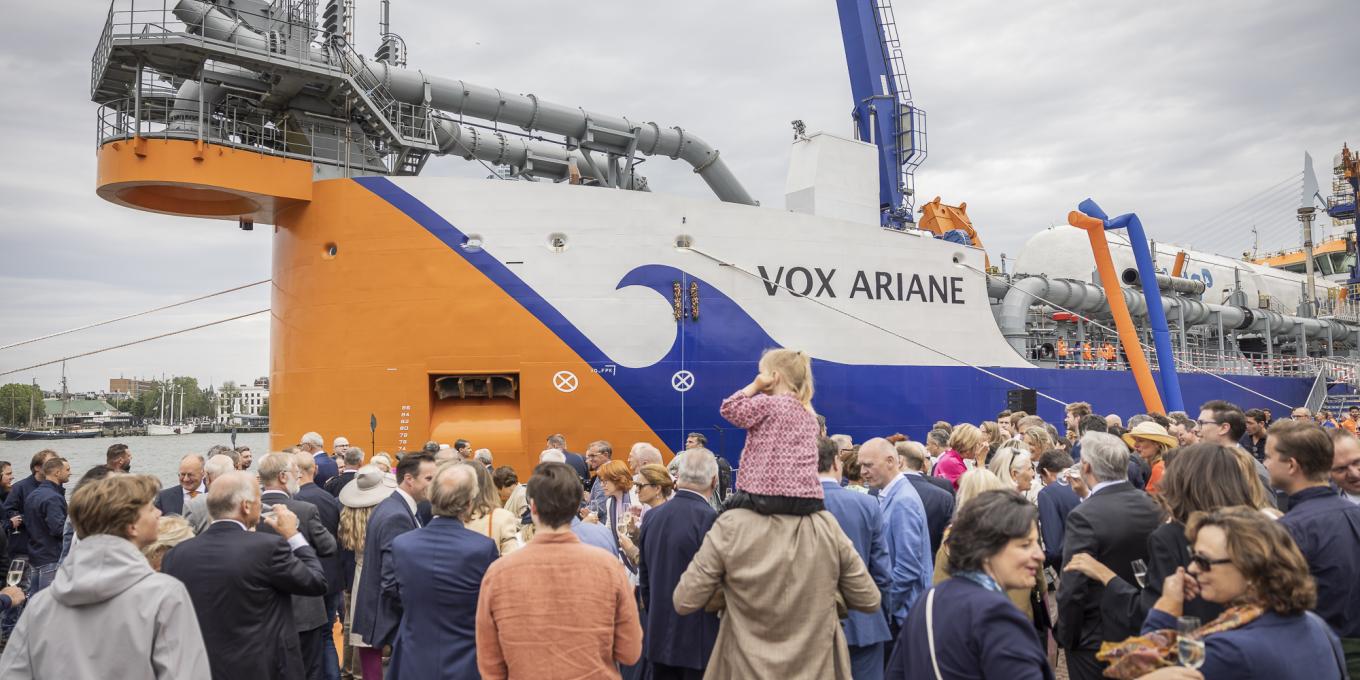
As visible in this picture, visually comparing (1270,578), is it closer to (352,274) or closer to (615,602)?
(615,602)

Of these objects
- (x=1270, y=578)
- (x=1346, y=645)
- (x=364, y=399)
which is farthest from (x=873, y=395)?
(x=1270, y=578)

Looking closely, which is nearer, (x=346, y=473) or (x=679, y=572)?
(x=679, y=572)

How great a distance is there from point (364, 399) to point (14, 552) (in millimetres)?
4496

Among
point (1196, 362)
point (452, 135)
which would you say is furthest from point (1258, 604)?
point (1196, 362)

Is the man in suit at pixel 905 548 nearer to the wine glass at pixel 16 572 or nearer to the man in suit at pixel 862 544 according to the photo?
the man in suit at pixel 862 544

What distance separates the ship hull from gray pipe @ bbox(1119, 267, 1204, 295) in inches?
456

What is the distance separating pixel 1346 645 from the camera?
313 cm

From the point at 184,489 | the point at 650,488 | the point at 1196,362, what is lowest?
the point at 184,489

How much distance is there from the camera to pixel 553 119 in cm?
1435

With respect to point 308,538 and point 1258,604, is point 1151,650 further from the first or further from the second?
point 308,538

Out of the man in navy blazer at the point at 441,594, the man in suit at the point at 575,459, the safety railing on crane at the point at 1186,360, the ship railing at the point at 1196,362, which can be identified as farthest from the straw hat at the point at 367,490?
the safety railing on crane at the point at 1186,360

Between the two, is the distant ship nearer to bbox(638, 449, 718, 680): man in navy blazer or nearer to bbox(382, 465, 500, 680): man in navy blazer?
bbox(382, 465, 500, 680): man in navy blazer

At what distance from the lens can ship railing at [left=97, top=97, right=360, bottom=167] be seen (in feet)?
35.3

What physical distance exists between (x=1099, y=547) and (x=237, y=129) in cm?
1234
